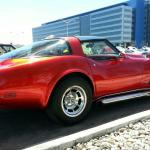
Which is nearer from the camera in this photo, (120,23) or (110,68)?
(110,68)

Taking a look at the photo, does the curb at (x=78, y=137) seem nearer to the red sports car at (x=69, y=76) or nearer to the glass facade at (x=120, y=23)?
the red sports car at (x=69, y=76)

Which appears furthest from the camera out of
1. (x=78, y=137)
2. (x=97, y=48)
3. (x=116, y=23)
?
(x=116, y=23)

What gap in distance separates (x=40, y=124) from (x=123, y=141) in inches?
52.9

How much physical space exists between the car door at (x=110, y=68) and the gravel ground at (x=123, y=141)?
0.89m

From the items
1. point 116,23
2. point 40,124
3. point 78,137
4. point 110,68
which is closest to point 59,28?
point 116,23

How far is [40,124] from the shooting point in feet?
14.6

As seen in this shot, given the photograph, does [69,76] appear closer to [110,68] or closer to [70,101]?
[70,101]

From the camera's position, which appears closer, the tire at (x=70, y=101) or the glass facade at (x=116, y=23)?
the tire at (x=70, y=101)

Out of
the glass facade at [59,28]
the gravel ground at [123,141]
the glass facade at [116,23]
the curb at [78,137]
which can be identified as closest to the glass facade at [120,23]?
the glass facade at [116,23]

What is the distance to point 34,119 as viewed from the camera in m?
4.70

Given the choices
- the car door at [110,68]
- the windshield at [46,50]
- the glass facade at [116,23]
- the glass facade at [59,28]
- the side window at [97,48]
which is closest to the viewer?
Result: the windshield at [46,50]

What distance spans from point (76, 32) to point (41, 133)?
115 metres

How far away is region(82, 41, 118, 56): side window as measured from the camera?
478 centimetres

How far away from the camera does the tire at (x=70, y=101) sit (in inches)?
164
